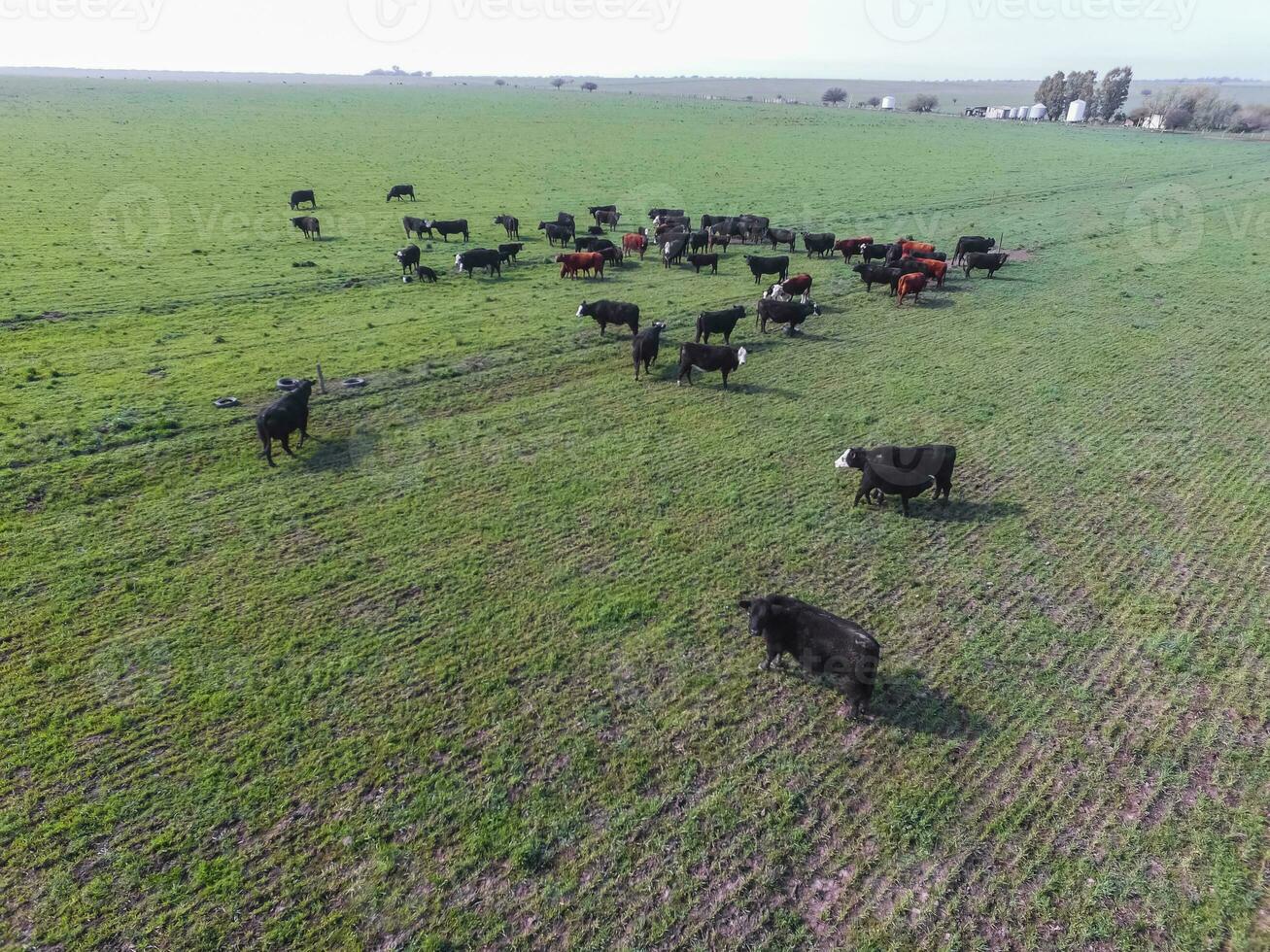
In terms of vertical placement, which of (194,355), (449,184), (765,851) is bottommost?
(765,851)

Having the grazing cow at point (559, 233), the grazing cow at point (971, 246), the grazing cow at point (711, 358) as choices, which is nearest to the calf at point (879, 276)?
the grazing cow at point (971, 246)

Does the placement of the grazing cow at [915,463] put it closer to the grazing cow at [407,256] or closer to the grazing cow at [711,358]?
the grazing cow at [711,358]

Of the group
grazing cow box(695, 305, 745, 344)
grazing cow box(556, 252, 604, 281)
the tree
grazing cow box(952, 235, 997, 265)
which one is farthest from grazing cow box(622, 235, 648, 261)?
the tree

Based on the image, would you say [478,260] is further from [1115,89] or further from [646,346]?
[1115,89]

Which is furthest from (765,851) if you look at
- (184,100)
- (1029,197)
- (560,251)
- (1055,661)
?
(184,100)

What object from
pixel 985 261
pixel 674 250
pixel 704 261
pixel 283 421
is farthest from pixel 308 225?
pixel 985 261

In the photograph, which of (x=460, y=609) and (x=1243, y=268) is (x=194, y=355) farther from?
(x=1243, y=268)
